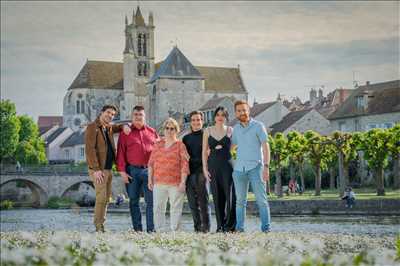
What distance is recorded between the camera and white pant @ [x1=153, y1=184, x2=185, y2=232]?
1198 cm

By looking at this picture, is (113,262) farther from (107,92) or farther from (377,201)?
(107,92)

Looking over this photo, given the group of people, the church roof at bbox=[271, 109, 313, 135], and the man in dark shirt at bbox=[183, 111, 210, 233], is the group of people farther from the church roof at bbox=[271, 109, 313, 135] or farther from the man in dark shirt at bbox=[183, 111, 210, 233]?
the church roof at bbox=[271, 109, 313, 135]

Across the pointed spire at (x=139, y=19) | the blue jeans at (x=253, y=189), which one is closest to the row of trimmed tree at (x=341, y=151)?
the blue jeans at (x=253, y=189)

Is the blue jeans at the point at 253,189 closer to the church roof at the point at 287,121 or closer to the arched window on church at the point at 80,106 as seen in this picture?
the church roof at the point at 287,121

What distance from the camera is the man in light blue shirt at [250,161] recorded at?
451 inches

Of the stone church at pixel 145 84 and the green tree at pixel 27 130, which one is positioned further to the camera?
the stone church at pixel 145 84

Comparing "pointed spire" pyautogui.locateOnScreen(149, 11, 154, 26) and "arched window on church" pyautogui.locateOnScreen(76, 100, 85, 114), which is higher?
"pointed spire" pyautogui.locateOnScreen(149, 11, 154, 26)

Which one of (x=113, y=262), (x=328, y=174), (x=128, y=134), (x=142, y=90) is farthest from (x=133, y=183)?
(x=142, y=90)

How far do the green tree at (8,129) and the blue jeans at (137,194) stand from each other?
6890 centimetres

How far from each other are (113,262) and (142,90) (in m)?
98.5

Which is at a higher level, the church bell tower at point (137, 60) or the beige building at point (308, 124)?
the church bell tower at point (137, 60)

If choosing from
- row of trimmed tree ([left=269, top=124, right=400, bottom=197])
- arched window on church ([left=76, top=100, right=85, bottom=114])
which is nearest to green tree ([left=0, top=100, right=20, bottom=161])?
arched window on church ([left=76, top=100, right=85, bottom=114])

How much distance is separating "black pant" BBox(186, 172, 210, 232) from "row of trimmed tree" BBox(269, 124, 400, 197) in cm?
2731

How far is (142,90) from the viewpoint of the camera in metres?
104
